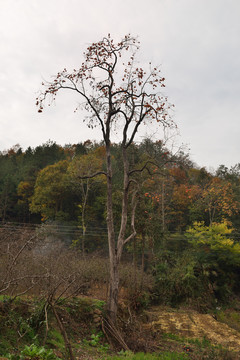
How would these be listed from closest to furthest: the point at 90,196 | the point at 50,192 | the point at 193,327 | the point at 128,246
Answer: the point at 193,327 < the point at 128,246 < the point at 50,192 < the point at 90,196

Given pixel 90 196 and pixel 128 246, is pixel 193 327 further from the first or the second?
pixel 90 196

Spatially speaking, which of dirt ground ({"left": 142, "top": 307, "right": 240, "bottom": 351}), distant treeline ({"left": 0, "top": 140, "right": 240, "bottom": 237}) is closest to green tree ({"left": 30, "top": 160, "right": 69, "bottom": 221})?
distant treeline ({"left": 0, "top": 140, "right": 240, "bottom": 237})

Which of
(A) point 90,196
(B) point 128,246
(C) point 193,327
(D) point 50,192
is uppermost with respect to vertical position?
(D) point 50,192

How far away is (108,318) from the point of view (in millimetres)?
8352

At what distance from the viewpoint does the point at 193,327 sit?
10.4m

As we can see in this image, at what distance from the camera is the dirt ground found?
957 centimetres

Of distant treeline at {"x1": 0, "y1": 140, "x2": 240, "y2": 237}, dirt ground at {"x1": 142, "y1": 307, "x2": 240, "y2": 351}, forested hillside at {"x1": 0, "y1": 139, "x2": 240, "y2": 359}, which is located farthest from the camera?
distant treeline at {"x1": 0, "y1": 140, "x2": 240, "y2": 237}

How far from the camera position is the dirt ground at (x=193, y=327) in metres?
9.57

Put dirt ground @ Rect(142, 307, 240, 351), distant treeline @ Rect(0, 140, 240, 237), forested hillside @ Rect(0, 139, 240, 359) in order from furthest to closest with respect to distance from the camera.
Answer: distant treeline @ Rect(0, 140, 240, 237), dirt ground @ Rect(142, 307, 240, 351), forested hillside @ Rect(0, 139, 240, 359)

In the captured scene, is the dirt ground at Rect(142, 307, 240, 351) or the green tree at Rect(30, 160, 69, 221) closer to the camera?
the dirt ground at Rect(142, 307, 240, 351)

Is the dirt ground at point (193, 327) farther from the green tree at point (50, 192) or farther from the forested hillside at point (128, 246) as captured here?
the green tree at point (50, 192)

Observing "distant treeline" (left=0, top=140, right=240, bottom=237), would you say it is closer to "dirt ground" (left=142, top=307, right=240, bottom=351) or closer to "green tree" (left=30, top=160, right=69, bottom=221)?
"green tree" (left=30, top=160, right=69, bottom=221)

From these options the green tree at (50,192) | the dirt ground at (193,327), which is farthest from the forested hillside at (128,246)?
the dirt ground at (193,327)

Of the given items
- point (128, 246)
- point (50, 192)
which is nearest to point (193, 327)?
point (128, 246)
